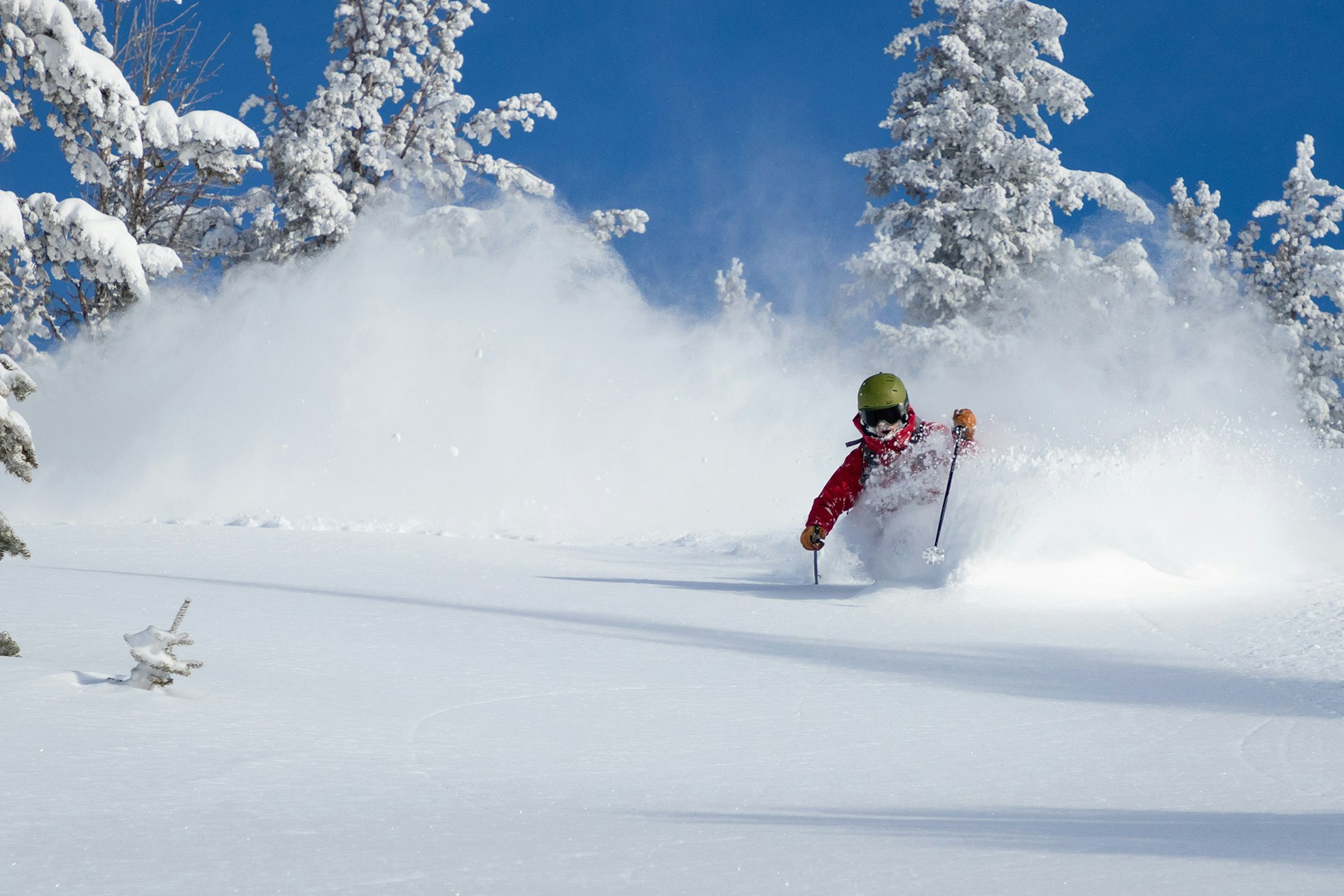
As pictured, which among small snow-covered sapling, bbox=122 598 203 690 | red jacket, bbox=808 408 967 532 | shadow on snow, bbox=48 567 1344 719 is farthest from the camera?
red jacket, bbox=808 408 967 532

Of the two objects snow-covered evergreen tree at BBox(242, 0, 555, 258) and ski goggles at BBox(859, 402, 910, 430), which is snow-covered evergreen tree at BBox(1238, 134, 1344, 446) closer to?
snow-covered evergreen tree at BBox(242, 0, 555, 258)

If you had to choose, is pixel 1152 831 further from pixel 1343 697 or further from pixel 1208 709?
pixel 1343 697

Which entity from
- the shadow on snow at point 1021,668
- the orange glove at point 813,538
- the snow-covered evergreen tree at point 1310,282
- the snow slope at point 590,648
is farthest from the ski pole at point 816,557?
the snow-covered evergreen tree at point 1310,282

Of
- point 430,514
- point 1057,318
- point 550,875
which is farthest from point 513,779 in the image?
point 1057,318

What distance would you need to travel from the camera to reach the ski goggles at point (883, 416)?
7215 millimetres

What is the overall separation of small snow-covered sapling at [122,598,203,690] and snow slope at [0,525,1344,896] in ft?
0.15

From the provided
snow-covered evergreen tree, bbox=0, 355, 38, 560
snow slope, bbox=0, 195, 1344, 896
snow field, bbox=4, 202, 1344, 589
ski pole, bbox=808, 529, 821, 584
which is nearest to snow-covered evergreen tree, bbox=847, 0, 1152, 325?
snow field, bbox=4, 202, 1344, 589

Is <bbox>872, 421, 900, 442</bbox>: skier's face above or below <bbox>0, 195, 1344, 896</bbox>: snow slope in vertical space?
above

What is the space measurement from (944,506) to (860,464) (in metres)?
0.82

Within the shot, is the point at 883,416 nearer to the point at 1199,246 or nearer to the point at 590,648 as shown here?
the point at 590,648

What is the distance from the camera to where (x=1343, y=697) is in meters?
3.57

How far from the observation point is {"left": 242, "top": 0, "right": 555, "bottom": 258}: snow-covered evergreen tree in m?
21.8

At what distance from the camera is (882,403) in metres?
7.15

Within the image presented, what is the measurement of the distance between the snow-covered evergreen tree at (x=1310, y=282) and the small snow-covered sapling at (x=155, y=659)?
3162 cm
